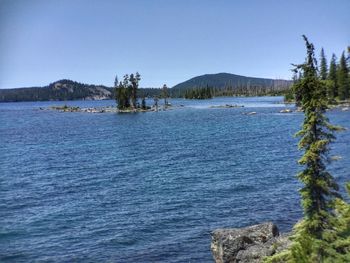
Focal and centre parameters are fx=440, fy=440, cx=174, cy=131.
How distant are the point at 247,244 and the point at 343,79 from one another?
463ft

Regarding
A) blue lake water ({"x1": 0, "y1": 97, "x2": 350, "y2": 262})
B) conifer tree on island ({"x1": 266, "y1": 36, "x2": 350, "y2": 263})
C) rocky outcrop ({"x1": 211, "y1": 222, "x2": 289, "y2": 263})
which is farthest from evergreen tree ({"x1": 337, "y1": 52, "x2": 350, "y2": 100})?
conifer tree on island ({"x1": 266, "y1": 36, "x2": 350, "y2": 263})

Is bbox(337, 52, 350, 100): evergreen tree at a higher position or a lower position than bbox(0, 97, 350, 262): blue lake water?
higher

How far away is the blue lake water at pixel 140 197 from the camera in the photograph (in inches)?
1228

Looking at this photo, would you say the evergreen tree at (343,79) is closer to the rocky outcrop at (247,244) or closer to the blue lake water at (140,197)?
the blue lake water at (140,197)

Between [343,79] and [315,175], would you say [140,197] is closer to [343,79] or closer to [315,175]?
[315,175]

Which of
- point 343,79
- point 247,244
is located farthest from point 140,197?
point 343,79

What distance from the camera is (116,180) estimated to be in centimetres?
5075

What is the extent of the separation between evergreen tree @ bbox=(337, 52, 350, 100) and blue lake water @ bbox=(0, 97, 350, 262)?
84573 mm

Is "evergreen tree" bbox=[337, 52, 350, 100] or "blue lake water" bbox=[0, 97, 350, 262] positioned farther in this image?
"evergreen tree" bbox=[337, 52, 350, 100]

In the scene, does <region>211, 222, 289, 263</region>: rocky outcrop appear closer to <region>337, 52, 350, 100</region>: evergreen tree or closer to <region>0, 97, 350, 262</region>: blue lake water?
<region>0, 97, 350, 262</region>: blue lake water

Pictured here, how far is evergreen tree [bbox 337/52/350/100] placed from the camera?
502 ft

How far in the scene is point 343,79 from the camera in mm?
153250

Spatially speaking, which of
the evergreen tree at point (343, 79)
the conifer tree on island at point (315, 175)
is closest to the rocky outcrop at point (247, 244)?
the conifer tree on island at point (315, 175)

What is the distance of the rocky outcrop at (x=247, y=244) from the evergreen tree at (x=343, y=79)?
5435 inches
